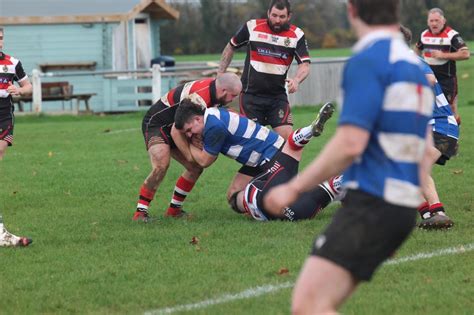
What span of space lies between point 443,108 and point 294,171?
60.8 inches

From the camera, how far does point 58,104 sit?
35.9 meters

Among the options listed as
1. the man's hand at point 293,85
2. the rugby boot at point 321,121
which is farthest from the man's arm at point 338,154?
the man's hand at point 293,85

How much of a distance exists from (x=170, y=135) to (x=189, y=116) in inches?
33.2

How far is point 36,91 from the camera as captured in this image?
95.4 feet

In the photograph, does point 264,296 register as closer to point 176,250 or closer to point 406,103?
point 176,250

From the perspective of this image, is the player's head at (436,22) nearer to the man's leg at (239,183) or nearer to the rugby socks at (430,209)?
the man's leg at (239,183)

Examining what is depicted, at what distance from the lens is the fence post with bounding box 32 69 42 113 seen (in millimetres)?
28841

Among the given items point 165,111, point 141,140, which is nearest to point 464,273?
point 165,111

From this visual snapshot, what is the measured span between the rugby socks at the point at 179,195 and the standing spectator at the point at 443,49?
5.63 metres

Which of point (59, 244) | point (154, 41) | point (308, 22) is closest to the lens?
point (59, 244)

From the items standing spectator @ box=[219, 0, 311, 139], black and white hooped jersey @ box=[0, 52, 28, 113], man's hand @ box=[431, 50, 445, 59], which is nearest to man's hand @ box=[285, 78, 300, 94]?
standing spectator @ box=[219, 0, 311, 139]

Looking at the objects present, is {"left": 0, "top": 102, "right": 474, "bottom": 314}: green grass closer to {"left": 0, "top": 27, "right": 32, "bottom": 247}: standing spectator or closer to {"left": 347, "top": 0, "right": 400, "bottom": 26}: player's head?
{"left": 0, "top": 27, "right": 32, "bottom": 247}: standing spectator

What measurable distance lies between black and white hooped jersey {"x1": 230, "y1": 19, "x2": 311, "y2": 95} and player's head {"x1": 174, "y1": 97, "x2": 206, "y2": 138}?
2.33 metres

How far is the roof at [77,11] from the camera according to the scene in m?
35.9
